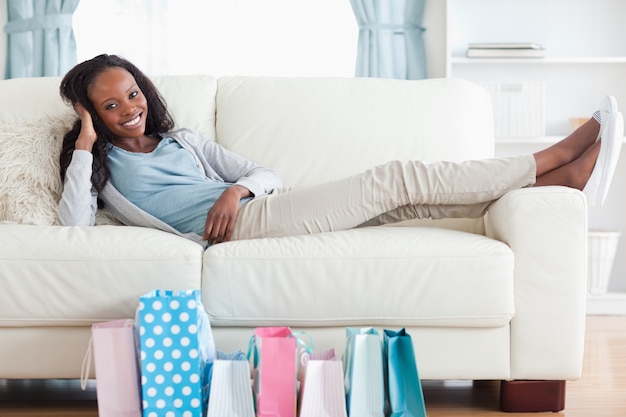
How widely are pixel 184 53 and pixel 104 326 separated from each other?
2329 mm

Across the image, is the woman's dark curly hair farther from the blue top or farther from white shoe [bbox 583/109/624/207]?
white shoe [bbox 583/109/624/207]

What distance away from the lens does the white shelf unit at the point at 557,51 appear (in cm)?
381

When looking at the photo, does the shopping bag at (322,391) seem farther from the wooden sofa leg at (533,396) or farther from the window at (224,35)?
the window at (224,35)

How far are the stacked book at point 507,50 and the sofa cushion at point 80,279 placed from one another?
2.17 m

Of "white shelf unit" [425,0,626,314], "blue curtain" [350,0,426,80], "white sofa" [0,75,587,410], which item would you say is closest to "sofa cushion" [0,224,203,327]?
"white sofa" [0,75,587,410]

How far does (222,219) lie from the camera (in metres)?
2.16

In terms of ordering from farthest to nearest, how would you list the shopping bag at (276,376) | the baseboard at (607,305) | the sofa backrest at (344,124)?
the baseboard at (607,305) → the sofa backrest at (344,124) → the shopping bag at (276,376)

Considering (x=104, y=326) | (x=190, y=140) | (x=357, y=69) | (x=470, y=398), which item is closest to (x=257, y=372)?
(x=104, y=326)

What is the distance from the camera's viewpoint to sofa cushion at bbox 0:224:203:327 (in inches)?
74.0

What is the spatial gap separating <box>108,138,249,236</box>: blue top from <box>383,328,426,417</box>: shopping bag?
2.44 feet

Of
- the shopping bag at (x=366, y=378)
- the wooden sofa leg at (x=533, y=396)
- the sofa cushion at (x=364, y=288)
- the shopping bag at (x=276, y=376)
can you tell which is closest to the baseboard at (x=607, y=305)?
the wooden sofa leg at (x=533, y=396)

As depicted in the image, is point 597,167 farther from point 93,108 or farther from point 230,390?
point 93,108

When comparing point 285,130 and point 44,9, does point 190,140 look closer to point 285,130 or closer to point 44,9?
point 285,130

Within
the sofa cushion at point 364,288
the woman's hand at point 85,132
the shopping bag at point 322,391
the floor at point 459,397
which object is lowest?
the floor at point 459,397
